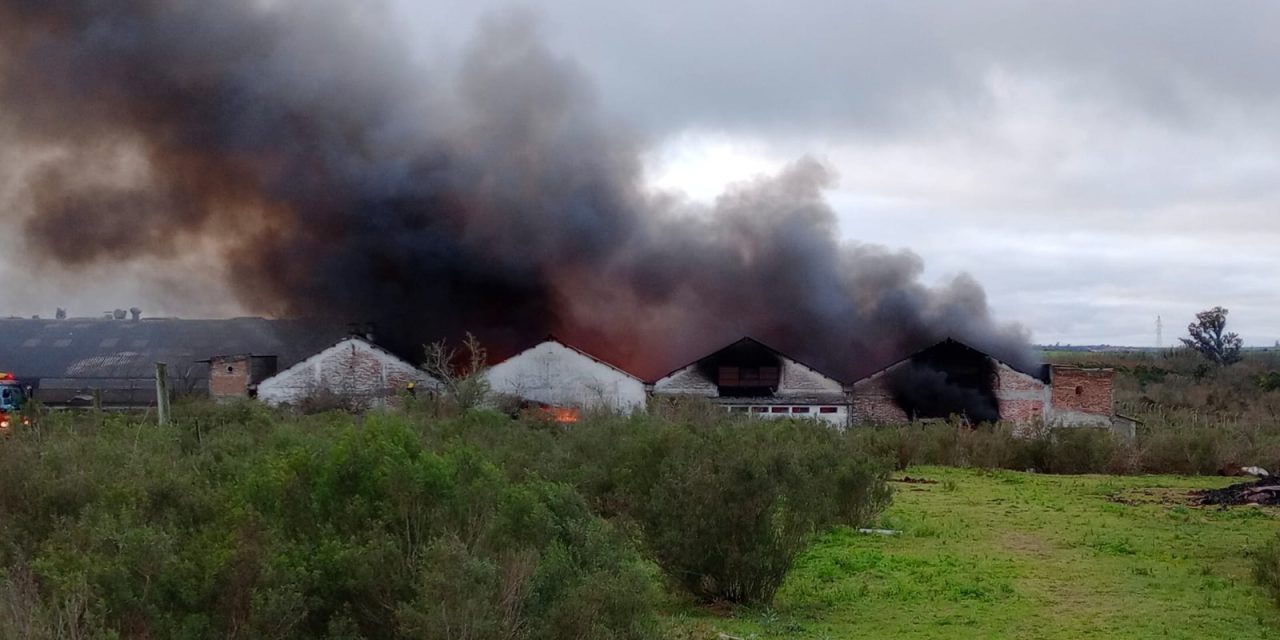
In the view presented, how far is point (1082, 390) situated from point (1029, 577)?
2892 centimetres

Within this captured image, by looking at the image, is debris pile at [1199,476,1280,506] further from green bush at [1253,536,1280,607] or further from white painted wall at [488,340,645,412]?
white painted wall at [488,340,645,412]

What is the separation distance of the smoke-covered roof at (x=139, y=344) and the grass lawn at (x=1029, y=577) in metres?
34.6

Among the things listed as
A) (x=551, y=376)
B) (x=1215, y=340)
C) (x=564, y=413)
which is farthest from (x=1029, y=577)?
(x=1215, y=340)

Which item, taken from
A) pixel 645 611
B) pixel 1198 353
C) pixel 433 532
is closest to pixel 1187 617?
pixel 645 611

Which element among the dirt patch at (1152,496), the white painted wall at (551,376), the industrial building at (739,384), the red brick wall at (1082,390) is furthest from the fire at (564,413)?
the red brick wall at (1082,390)

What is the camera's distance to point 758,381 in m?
41.7

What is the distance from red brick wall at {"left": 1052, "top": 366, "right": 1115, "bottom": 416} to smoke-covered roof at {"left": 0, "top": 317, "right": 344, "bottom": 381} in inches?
1154

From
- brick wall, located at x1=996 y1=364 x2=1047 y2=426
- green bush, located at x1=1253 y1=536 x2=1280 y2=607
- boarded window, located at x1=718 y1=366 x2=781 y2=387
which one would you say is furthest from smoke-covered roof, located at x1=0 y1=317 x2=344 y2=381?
green bush, located at x1=1253 y1=536 x2=1280 y2=607

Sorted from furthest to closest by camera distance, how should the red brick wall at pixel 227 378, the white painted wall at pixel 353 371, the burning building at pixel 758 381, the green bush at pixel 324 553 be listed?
the burning building at pixel 758 381 → the red brick wall at pixel 227 378 → the white painted wall at pixel 353 371 → the green bush at pixel 324 553

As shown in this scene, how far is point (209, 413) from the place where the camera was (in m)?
25.3

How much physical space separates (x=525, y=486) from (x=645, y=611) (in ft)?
4.30

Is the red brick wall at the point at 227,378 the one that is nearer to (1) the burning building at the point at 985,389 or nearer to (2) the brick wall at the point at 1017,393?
(1) the burning building at the point at 985,389

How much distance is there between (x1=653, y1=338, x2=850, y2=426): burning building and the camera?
41312 mm

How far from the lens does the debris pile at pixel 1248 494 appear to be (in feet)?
70.6
